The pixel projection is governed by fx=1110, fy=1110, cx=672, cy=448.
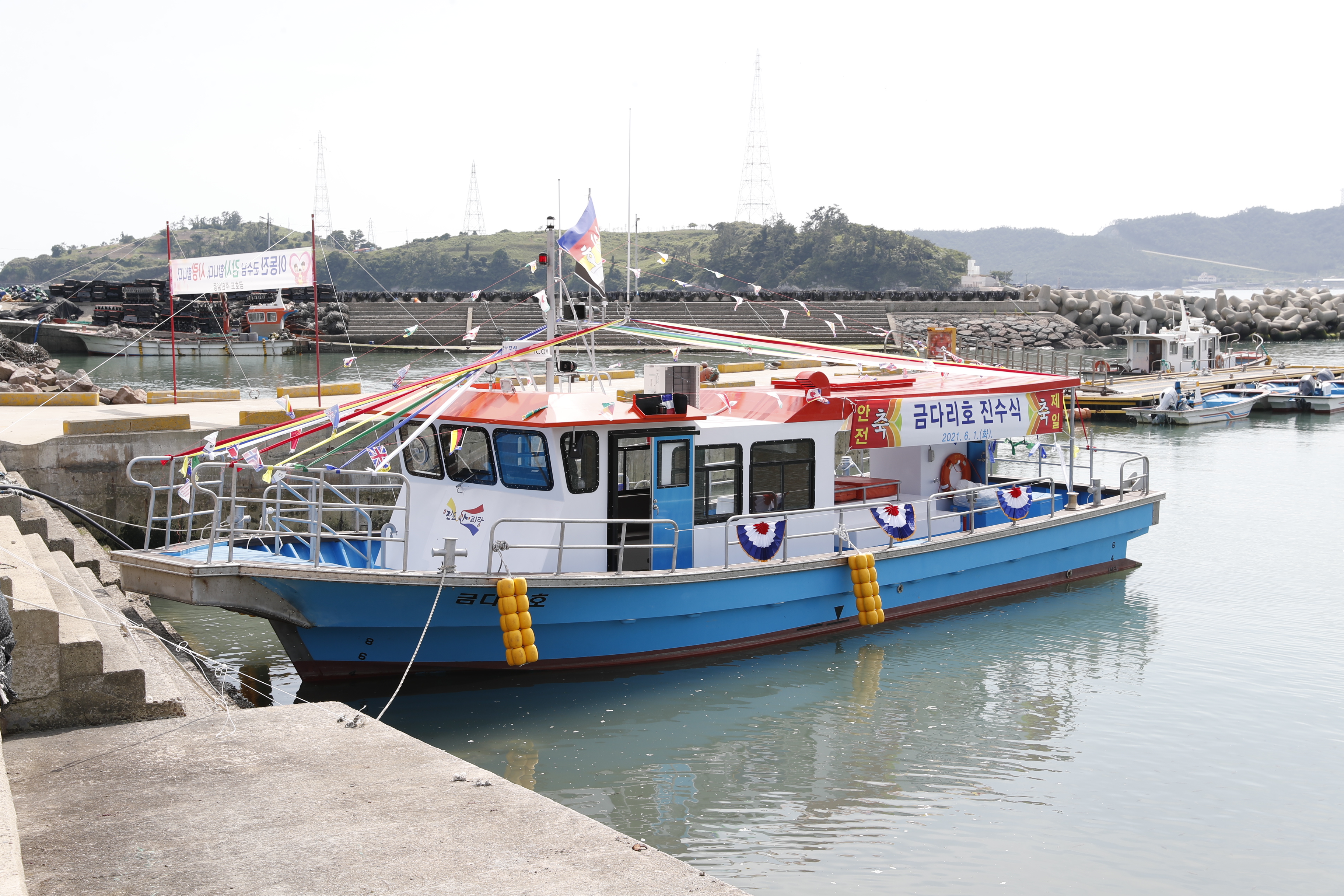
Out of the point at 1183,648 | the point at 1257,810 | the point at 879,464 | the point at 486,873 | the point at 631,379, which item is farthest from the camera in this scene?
the point at 631,379

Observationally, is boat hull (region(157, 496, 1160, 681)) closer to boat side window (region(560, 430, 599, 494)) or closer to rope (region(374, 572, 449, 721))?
rope (region(374, 572, 449, 721))

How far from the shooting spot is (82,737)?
6809mm

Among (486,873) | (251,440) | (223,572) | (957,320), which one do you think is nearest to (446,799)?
(486,873)

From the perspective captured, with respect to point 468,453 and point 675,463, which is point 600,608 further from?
point 468,453

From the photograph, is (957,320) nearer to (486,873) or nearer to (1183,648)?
(1183,648)

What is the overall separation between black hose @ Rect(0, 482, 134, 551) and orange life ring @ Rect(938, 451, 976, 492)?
9.95 meters

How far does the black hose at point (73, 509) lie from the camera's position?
24.5 ft

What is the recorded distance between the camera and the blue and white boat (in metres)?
10.4

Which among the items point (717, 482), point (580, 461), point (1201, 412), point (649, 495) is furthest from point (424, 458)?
point (1201, 412)

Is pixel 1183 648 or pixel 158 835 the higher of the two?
pixel 158 835

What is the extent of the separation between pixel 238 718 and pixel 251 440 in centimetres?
350

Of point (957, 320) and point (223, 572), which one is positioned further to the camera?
point (957, 320)

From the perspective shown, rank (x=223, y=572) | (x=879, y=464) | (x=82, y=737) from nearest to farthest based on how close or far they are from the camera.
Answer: (x=82, y=737) < (x=223, y=572) < (x=879, y=464)

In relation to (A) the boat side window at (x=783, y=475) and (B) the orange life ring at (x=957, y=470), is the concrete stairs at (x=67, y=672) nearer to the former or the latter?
(A) the boat side window at (x=783, y=475)
